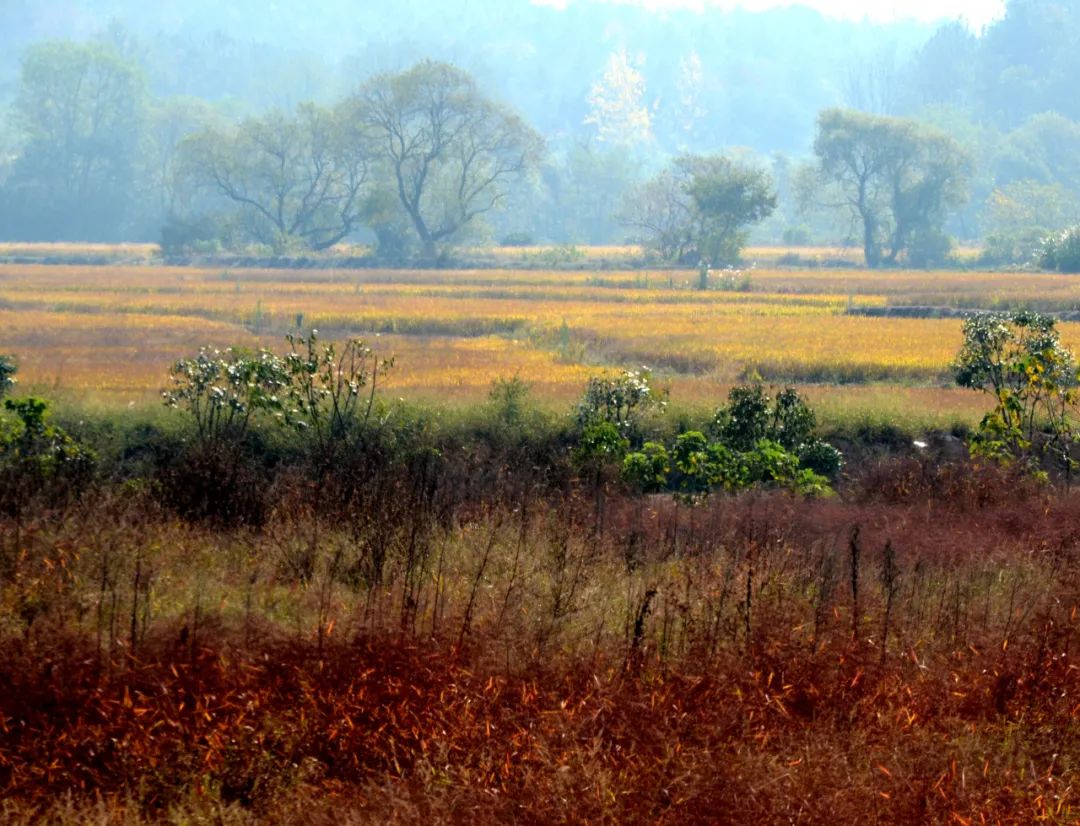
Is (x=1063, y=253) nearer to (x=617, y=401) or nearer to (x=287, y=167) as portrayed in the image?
(x=287, y=167)

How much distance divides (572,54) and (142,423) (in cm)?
14203

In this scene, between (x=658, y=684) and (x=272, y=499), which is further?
(x=272, y=499)

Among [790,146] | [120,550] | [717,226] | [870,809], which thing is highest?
[790,146]

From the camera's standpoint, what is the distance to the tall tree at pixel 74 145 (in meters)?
84.8

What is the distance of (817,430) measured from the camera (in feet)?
54.9

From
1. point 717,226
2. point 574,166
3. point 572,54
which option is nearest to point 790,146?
point 572,54

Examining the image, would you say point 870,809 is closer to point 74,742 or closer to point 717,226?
point 74,742

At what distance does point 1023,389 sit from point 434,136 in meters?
56.5

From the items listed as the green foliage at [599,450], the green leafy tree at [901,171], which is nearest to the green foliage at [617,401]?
the green foliage at [599,450]

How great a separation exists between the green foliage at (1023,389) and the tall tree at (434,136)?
5203 cm

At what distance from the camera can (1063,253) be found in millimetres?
56094

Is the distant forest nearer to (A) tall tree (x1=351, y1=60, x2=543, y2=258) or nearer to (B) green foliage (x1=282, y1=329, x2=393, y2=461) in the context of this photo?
(A) tall tree (x1=351, y1=60, x2=543, y2=258)

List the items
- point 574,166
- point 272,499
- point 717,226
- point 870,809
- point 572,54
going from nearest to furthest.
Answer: point 870,809 → point 272,499 → point 717,226 → point 574,166 → point 572,54

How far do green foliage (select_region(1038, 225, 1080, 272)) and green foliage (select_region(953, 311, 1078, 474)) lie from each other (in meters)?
41.8
